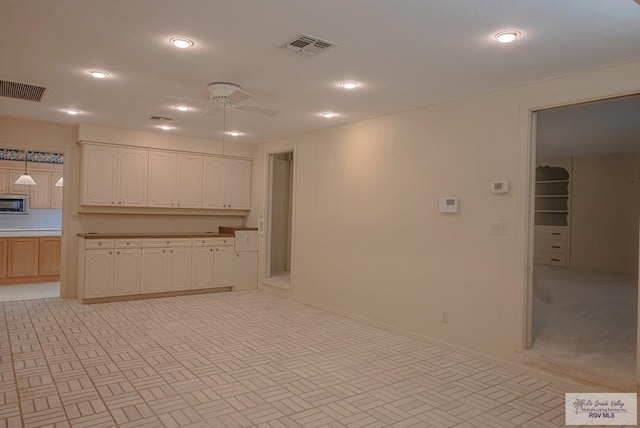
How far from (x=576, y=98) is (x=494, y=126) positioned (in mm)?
692

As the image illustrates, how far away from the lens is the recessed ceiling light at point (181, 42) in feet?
9.42

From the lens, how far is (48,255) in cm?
704

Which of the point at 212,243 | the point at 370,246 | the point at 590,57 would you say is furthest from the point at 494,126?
the point at 212,243

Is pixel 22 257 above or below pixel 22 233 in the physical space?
below

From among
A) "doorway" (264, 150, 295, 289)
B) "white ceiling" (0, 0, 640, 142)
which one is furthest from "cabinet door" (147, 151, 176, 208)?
"white ceiling" (0, 0, 640, 142)

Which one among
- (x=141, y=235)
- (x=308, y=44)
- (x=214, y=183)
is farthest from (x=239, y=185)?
(x=308, y=44)

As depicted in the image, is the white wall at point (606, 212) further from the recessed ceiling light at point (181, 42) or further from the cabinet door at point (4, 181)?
the cabinet door at point (4, 181)

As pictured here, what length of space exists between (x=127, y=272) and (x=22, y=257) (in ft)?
7.44

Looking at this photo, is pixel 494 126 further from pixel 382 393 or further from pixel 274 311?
pixel 274 311

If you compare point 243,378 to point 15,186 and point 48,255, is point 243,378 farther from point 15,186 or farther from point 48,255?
point 15,186

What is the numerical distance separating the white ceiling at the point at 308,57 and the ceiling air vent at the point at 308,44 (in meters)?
0.07

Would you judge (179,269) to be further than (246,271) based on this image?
No

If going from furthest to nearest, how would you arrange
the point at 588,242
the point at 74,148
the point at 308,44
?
the point at 588,242 < the point at 74,148 < the point at 308,44

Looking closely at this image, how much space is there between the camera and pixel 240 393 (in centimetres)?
301
